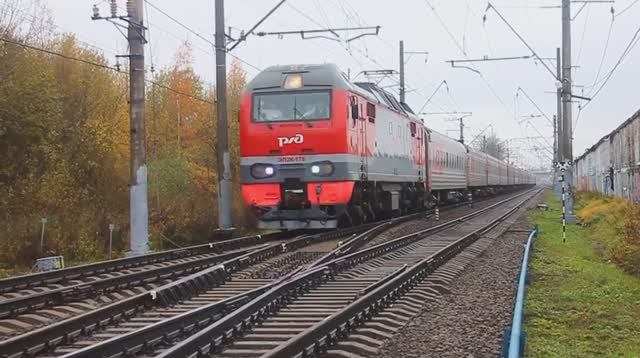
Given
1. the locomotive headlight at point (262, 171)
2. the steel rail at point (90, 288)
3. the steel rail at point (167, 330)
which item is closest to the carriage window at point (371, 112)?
the locomotive headlight at point (262, 171)

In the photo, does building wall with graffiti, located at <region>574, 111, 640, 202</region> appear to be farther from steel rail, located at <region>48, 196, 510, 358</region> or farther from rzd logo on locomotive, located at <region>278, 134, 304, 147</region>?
steel rail, located at <region>48, 196, 510, 358</region>

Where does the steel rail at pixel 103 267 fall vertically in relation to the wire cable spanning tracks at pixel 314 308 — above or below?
above

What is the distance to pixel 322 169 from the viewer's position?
17.0 meters

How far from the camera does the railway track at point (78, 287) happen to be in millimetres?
8211

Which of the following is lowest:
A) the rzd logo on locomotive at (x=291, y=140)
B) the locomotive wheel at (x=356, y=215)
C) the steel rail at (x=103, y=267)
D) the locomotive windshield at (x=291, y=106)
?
the steel rail at (x=103, y=267)

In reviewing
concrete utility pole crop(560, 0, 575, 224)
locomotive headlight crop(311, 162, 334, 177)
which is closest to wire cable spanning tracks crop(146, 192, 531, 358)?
locomotive headlight crop(311, 162, 334, 177)

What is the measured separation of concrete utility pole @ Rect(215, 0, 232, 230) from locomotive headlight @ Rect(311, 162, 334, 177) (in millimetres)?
3320

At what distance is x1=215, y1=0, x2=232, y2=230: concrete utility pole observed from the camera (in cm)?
1927

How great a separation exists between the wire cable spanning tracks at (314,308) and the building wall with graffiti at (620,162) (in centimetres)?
1025

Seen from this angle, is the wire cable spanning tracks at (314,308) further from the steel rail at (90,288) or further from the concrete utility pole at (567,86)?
the concrete utility pole at (567,86)

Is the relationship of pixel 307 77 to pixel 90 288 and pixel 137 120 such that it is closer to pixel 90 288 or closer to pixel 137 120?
pixel 137 120

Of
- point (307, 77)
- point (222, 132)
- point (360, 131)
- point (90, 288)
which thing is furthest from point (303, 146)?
point (90, 288)

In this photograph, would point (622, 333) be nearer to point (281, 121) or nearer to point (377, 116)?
point (281, 121)

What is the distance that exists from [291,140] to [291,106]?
2.80 ft
